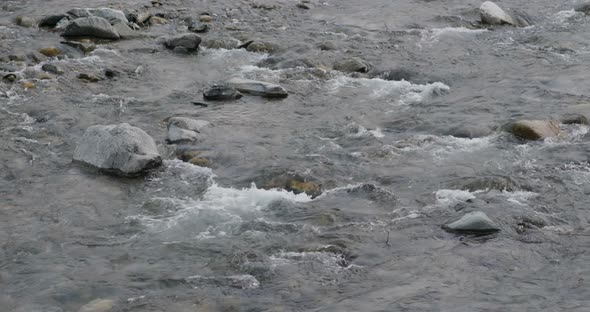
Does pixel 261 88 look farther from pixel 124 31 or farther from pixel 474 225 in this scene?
pixel 474 225

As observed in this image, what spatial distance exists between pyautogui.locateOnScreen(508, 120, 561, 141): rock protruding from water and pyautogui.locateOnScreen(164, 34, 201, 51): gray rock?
6.97 m

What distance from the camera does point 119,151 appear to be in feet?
33.9

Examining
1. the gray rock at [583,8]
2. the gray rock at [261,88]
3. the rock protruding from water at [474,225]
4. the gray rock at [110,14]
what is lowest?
the gray rock at [110,14]

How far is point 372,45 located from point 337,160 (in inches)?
228

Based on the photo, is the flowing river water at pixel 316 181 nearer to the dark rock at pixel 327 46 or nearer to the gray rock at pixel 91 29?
the dark rock at pixel 327 46

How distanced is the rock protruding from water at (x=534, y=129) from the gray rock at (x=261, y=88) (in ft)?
12.9

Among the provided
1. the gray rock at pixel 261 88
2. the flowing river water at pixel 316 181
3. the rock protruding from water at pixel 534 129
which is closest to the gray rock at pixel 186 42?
the flowing river water at pixel 316 181

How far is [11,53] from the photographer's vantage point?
584 inches

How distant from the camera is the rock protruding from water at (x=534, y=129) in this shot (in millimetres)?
11125

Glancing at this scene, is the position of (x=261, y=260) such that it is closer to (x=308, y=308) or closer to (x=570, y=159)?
(x=308, y=308)

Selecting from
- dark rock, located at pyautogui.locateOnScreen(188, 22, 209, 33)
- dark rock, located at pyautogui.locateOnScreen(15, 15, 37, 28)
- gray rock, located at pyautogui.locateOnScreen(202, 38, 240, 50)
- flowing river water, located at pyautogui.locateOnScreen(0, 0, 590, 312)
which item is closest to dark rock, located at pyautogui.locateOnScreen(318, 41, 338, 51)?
flowing river water, located at pyautogui.locateOnScreen(0, 0, 590, 312)

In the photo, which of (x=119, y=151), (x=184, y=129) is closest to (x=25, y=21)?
(x=184, y=129)

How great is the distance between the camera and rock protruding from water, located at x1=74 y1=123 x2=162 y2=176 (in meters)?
10.2

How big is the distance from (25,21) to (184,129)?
23.3 ft
